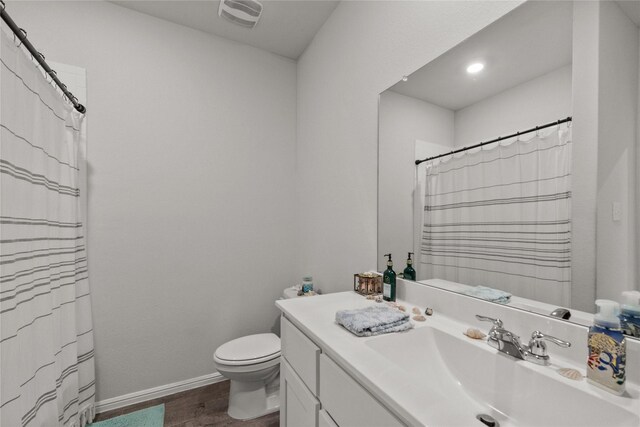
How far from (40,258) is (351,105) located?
172cm

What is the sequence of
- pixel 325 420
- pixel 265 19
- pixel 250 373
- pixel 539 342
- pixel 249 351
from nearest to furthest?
1. pixel 539 342
2. pixel 325 420
3. pixel 250 373
4. pixel 249 351
5. pixel 265 19

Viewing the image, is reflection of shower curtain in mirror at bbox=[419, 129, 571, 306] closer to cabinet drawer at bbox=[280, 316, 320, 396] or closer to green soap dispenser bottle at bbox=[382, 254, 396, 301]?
green soap dispenser bottle at bbox=[382, 254, 396, 301]

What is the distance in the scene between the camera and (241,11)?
192 centimetres

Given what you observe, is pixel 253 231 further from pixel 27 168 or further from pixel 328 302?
pixel 27 168

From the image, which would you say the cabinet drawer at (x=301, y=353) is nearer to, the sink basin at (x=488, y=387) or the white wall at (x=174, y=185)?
the sink basin at (x=488, y=387)

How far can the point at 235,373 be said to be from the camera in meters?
1.66

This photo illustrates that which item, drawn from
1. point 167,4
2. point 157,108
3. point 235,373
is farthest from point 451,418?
point 167,4

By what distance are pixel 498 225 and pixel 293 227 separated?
172 centimetres

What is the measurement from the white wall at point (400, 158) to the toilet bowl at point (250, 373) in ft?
2.94

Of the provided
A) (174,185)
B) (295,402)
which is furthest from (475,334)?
(174,185)

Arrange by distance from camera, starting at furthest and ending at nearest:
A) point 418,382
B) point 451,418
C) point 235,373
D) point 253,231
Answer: point 253,231
point 235,373
point 418,382
point 451,418

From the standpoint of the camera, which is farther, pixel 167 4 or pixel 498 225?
pixel 167 4

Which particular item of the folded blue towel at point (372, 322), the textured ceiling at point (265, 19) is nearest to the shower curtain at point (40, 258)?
the textured ceiling at point (265, 19)

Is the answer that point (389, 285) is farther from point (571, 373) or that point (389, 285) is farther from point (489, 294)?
point (571, 373)
